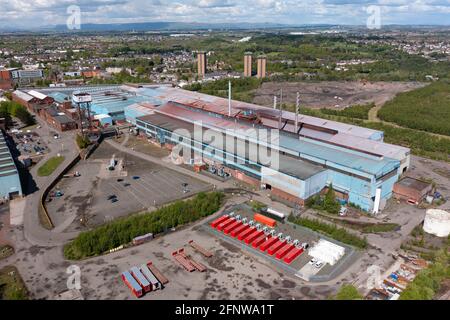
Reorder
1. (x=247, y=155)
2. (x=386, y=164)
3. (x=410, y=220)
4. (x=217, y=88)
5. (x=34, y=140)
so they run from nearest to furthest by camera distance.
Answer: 1. (x=410, y=220)
2. (x=386, y=164)
3. (x=247, y=155)
4. (x=34, y=140)
5. (x=217, y=88)

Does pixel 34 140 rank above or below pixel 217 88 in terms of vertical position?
below

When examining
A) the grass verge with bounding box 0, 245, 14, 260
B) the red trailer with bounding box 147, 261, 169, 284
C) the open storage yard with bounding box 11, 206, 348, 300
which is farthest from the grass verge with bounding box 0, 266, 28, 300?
the red trailer with bounding box 147, 261, 169, 284

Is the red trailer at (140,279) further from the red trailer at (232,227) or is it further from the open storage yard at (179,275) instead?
the red trailer at (232,227)

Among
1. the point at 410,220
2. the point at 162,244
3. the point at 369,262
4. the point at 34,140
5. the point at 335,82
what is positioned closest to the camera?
the point at 369,262

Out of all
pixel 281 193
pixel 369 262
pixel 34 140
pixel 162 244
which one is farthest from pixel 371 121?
pixel 34 140

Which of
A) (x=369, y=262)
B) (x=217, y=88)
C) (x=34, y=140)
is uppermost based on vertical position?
(x=217, y=88)

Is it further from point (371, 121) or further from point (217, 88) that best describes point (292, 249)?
point (217, 88)
